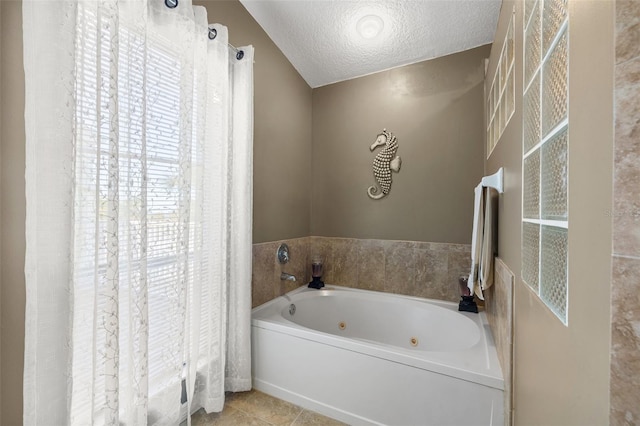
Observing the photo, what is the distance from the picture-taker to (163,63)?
116 centimetres

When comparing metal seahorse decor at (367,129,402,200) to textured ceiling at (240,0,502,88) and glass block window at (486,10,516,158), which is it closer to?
textured ceiling at (240,0,502,88)

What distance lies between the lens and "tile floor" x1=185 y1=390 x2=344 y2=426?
1444mm

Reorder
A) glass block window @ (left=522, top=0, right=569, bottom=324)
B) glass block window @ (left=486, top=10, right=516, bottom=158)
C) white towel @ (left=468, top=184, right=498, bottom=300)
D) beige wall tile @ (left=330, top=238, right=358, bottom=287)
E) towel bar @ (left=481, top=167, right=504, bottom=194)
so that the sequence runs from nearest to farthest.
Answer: glass block window @ (left=522, top=0, right=569, bottom=324) < glass block window @ (left=486, top=10, right=516, bottom=158) < towel bar @ (left=481, top=167, right=504, bottom=194) < white towel @ (left=468, top=184, right=498, bottom=300) < beige wall tile @ (left=330, top=238, right=358, bottom=287)

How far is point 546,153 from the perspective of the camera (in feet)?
2.28

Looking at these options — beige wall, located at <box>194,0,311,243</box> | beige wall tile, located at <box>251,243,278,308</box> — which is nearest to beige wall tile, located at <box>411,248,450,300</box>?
beige wall, located at <box>194,0,311,243</box>

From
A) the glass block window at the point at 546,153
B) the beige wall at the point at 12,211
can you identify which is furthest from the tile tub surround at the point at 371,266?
the glass block window at the point at 546,153

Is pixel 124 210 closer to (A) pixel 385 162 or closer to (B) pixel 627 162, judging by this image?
(B) pixel 627 162

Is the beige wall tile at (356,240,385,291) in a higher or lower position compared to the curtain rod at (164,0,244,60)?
lower

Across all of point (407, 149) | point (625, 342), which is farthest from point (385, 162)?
point (625, 342)

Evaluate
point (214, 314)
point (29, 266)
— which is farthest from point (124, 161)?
point (214, 314)

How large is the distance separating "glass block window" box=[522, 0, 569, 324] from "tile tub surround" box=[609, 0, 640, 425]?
0.20 meters

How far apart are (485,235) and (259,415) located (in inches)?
66.9

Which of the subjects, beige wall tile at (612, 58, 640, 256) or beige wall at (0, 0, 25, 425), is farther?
beige wall at (0, 0, 25, 425)

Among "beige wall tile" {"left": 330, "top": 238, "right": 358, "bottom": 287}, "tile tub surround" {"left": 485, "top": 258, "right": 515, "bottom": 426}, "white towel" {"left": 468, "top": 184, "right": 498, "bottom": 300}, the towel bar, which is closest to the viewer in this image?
"tile tub surround" {"left": 485, "top": 258, "right": 515, "bottom": 426}
